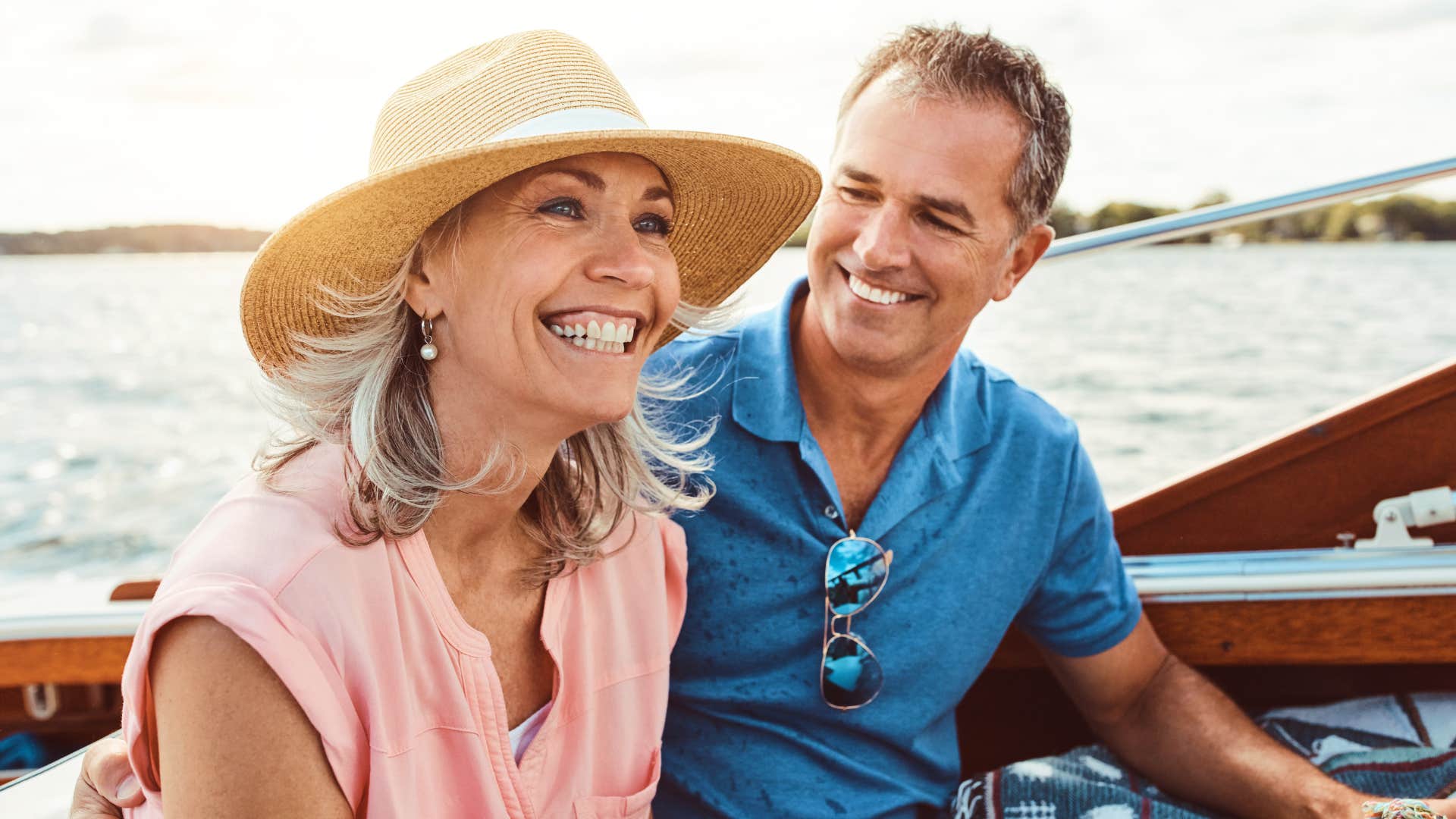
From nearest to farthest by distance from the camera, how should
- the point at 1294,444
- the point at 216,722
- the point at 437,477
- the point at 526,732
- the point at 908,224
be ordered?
the point at 216,722 < the point at 437,477 < the point at 526,732 < the point at 908,224 < the point at 1294,444

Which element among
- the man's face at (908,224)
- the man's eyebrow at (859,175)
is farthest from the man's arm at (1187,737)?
the man's eyebrow at (859,175)

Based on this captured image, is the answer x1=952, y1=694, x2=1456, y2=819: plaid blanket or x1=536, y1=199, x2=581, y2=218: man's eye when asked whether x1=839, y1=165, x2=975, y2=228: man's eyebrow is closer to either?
x1=536, y1=199, x2=581, y2=218: man's eye

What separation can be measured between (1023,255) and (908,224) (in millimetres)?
282

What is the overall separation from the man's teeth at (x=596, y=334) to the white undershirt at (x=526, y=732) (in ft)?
1.52

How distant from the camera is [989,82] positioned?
1783 mm

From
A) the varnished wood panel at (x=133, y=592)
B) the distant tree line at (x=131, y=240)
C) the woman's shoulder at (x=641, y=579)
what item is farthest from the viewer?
the distant tree line at (x=131, y=240)

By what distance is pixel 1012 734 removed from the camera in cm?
218

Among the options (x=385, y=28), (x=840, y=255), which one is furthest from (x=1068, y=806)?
(x=385, y=28)

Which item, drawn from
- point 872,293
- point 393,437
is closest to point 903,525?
point 872,293

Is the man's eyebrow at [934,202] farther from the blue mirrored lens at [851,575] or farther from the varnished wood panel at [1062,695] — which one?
the varnished wood panel at [1062,695]

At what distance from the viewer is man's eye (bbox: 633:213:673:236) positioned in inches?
52.6

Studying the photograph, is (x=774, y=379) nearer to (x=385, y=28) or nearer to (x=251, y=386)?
(x=251, y=386)

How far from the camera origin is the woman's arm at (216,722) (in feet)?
3.52

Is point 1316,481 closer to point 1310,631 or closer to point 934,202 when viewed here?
point 1310,631
